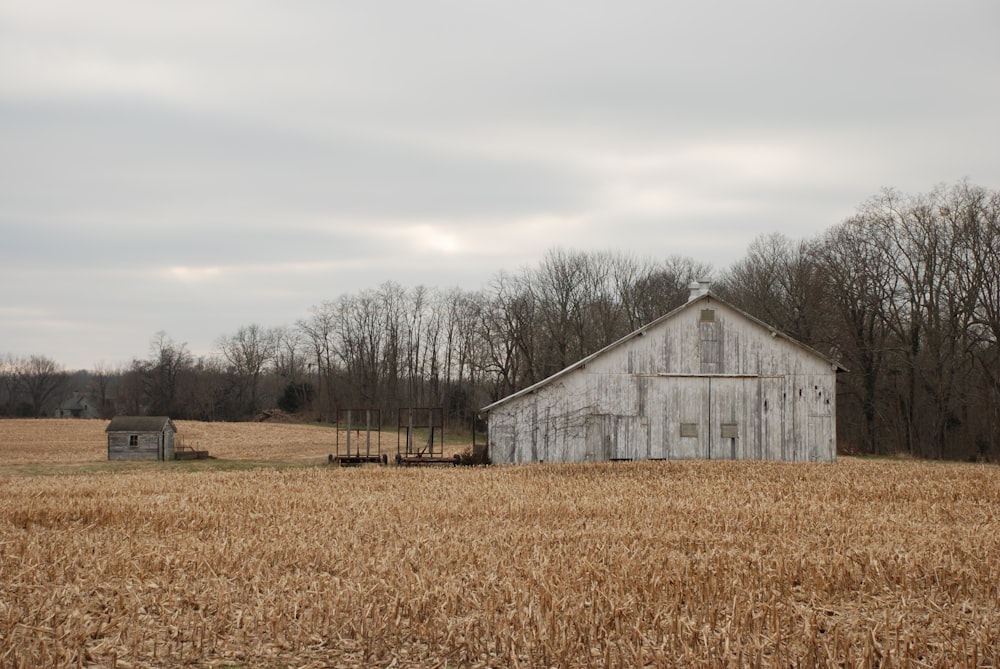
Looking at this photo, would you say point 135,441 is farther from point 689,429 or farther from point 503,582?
point 503,582

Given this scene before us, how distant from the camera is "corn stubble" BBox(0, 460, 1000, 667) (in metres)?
7.89

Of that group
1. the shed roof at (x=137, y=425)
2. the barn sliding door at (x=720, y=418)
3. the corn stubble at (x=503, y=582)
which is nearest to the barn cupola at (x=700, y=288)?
the barn sliding door at (x=720, y=418)

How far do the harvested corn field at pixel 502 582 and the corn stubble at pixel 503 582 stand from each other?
0.13ft

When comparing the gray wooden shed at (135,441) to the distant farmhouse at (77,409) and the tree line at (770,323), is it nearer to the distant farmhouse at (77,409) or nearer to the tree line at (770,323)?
the tree line at (770,323)

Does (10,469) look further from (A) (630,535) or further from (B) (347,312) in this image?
(B) (347,312)

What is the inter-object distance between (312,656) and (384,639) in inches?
28.4

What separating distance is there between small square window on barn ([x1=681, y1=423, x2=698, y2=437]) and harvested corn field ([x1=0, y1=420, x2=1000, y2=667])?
13.7 meters

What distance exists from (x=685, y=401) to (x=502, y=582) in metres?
24.3

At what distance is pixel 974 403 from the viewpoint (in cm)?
4716

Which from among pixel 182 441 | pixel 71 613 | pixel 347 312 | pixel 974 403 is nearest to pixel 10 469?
pixel 182 441

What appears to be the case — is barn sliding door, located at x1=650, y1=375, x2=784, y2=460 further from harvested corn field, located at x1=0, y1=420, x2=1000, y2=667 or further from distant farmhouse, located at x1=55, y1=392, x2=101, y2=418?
distant farmhouse, located at x1=55, y1=392, x2=101, y2=418

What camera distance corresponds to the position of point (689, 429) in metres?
33.2

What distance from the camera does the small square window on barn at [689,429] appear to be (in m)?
33.2

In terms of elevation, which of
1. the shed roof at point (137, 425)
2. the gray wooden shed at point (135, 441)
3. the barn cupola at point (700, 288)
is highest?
the barn cupola at point (700, 288)
